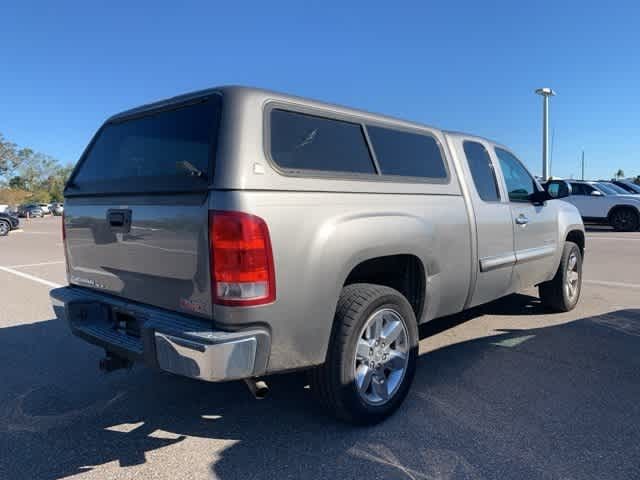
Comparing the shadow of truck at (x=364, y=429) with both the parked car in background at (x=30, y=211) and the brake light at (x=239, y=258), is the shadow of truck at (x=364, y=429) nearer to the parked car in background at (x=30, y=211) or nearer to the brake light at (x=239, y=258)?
the brake light at (x=239, y=258)

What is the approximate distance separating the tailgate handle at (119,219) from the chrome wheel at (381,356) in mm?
1464

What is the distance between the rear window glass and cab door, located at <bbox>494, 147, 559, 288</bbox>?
293cm

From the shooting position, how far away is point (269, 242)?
2422mm

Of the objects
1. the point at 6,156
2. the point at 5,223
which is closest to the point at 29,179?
the point at 6,156

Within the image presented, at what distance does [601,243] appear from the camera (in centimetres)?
1295

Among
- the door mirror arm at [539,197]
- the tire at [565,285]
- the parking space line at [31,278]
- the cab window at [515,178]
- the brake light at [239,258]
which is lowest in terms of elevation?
the parking space line at [31,278]

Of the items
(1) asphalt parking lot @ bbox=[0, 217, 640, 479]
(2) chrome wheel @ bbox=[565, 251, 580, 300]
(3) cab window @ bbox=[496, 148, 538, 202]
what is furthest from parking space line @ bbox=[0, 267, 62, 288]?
(2) chrome wheel @ bbox=[565, 251, 580, 300]

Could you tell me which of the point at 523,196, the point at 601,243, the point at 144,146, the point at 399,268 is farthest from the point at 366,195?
the point at 601,243

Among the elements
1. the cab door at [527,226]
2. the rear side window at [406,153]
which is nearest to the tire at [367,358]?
the rear side window at [406,153]

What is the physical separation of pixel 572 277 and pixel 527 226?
154cm

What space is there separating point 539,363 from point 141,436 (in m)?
3.03

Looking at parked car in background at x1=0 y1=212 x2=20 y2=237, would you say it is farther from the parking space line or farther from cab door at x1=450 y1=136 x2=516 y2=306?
cab door at x1=450 y1=136 x2=516 y2=306

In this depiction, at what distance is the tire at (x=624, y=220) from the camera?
53.3ft

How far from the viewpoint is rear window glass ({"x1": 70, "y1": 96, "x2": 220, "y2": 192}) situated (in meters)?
2.62
